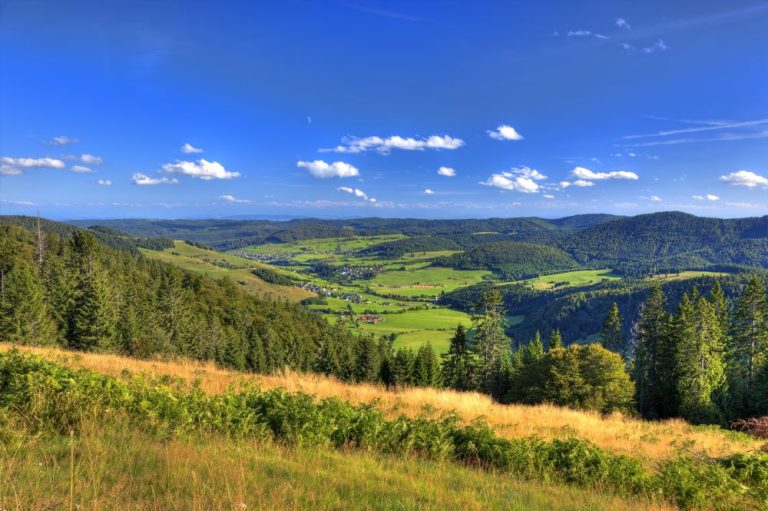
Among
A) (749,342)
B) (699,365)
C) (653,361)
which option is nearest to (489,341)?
(653,361)

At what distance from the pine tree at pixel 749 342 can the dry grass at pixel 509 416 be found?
115ft

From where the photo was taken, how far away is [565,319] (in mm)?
159375

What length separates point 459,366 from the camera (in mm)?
50750

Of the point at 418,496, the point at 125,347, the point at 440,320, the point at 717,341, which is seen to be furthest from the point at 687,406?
the point at 440,320

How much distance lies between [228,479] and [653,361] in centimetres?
5332

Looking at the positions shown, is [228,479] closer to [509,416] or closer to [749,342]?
[509,416]

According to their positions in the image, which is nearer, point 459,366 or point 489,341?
point 489,341

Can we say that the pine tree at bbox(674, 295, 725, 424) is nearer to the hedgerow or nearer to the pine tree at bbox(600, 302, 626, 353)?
the pine tree at bbox(600, 302, 626, 353)

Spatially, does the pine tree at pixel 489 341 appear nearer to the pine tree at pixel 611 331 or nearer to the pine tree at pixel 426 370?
the pine tree at pixel 426 370

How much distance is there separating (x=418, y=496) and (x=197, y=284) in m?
104

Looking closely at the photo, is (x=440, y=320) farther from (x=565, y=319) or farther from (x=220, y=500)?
(x=220, y=500)

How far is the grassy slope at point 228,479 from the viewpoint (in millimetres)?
4531

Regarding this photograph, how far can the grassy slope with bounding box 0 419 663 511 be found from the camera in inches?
178

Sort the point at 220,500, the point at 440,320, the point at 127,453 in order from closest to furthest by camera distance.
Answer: the point at 220,500, the point at 127,453, the point at 440,320
